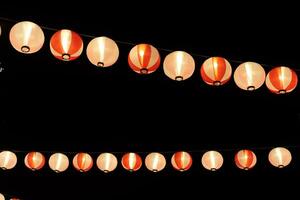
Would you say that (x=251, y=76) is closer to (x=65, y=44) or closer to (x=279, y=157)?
(x=65, y=44)

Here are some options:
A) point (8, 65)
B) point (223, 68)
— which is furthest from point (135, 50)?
point (8, 65)

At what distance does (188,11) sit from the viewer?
292 inches

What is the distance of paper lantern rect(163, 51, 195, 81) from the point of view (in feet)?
17.9

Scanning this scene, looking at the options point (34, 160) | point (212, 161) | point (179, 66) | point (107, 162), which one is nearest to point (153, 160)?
point (107, 162)

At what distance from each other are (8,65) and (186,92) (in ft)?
16.0

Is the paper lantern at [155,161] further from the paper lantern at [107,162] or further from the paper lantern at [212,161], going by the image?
the paper lantern at [212,161]

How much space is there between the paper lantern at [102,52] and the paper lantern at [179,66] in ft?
2.75

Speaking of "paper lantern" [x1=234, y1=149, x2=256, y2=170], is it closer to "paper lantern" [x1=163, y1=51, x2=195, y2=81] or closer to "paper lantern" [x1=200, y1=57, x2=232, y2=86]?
"paper lantern" [x1=200, y1=57, x2=232, y2=86]

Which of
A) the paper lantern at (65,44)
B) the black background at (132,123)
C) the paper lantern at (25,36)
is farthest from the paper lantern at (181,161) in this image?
the paper lantern at (25,36)

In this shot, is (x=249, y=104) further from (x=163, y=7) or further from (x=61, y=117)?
(x=61, y=117)

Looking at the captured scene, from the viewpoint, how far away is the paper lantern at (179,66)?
5.46 meters

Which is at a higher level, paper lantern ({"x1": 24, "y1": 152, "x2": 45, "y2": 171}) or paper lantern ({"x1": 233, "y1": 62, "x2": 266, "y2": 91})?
paper lantern ({"x1": 233, "y1": 62, "x2": 266, "y2": 91})

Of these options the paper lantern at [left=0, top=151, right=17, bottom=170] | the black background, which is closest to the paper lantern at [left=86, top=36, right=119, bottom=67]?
the black background

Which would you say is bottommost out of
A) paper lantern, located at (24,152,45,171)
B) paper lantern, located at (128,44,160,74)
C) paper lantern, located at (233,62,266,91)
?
paper lantern, located at (24,152,45,171)
